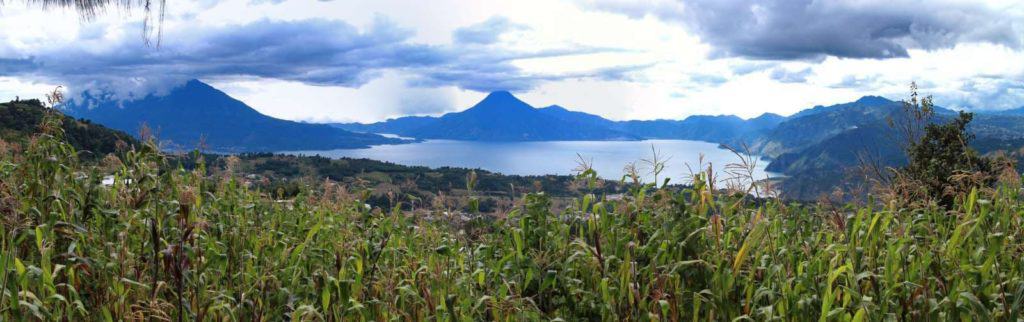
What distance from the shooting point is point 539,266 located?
4.63 meters

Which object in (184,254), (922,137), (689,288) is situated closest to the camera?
(184,254)

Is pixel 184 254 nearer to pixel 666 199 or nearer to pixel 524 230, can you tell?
pixel 524 230

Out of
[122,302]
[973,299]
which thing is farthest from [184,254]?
[973,299]

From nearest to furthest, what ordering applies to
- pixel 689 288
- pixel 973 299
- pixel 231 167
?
1. pixel 973 299
2. pixel 689 288
3. pixel 231 167

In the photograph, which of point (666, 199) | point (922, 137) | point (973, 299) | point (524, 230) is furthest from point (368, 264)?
point (922, 137)

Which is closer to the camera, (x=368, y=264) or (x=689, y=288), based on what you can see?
(x=689, y=288)

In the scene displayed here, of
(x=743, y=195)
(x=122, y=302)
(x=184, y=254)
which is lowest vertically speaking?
(x=122, y=302)

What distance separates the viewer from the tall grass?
3.68 metres

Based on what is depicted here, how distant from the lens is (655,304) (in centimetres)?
388

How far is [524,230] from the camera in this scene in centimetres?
509

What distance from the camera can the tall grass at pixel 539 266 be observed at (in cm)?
368

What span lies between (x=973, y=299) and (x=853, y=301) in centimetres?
65

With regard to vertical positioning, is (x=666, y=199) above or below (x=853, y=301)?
above

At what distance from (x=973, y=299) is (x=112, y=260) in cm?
503
